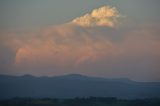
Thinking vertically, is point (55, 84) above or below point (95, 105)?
above

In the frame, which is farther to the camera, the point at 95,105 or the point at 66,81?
the point at 66,81

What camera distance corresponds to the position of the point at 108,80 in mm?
147875

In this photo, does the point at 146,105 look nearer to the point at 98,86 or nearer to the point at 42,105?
the point at 42,105

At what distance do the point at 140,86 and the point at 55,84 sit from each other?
97.9ft

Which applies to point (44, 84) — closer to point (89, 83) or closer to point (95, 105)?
point (89, 83)

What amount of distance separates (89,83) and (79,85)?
780 cm

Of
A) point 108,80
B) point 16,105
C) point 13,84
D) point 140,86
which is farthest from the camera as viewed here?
point 108,80

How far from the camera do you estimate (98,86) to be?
142 metres

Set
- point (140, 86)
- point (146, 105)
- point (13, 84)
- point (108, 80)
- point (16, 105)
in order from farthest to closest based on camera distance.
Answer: point (108, 80) < point (140, 86) < point (13, 84) < point (146, 105) < point (16, 105)

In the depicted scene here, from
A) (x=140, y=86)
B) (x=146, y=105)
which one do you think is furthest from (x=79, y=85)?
(x=146, y=105)

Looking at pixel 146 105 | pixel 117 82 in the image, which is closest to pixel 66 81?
pixel 117 82

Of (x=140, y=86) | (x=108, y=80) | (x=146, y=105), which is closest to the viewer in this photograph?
(x=146, y=105)

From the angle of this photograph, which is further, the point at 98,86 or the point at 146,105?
the point at 98,86

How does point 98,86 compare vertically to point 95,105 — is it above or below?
above
